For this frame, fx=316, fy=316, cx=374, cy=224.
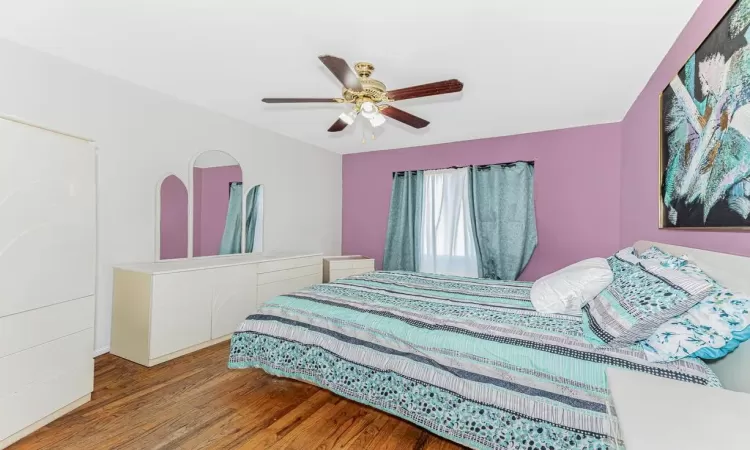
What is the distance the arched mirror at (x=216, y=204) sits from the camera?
3240 millimetres

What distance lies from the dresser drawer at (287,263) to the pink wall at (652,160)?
3263mm

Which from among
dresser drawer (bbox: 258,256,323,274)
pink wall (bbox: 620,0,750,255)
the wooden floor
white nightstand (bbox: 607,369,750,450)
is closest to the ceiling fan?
pink wall (bbox: 620,0,750,255)

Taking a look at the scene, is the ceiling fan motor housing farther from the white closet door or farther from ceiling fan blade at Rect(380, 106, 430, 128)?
the white closet door

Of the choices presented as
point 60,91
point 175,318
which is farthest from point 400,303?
point 60,91

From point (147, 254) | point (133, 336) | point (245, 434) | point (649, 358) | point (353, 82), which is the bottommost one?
point (245, 434)

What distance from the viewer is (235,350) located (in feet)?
6.85

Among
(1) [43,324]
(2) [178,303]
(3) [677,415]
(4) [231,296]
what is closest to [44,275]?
(1) [43,324]

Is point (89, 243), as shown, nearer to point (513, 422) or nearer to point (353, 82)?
point (353, 82)

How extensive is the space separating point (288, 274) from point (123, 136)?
1.98 metres

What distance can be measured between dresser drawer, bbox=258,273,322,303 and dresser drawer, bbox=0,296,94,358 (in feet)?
4.89

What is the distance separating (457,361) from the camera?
152 cm

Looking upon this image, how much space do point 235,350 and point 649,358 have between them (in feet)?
7.18

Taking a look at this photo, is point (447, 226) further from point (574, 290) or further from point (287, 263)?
point (574, 290)

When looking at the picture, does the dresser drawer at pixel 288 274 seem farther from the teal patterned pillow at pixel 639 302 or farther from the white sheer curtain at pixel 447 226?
the teal patterned pillow at pixel 639 302
